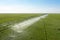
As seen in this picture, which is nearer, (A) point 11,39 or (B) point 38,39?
(A) point 11,39

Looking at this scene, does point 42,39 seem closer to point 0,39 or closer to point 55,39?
point 55,39

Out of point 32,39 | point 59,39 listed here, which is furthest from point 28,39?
point 59,39

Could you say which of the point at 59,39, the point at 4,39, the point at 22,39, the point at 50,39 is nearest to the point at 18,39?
the point at 22,39

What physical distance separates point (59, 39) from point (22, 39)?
3.76m

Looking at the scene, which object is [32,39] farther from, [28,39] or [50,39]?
[50,39]

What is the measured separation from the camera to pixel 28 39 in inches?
506

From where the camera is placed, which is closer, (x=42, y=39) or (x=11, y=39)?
(x=11, y=39)

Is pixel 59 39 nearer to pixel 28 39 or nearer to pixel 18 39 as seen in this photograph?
pixel 28 39

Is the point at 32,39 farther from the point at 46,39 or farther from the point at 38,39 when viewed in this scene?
the point at 46,39

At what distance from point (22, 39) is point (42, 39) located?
2036mm

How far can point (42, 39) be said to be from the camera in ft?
42.9

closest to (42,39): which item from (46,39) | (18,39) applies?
(46,39)

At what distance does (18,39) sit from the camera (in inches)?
490

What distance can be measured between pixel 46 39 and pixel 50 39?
1.38 feet
